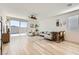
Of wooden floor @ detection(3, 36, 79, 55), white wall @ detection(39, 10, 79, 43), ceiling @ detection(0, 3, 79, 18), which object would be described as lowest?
wooden floor @ detection(3, 36, 79, 55)

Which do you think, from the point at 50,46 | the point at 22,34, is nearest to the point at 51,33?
the point at 50,46

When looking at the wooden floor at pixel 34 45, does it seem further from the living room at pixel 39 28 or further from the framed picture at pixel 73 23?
the framed picture at pixel 73 23

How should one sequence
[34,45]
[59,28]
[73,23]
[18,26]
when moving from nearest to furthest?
[18,26], [34,45], [59,28], [73,23]

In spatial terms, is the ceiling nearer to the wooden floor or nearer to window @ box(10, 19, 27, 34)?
window @ box(10, 19, 27, 34)

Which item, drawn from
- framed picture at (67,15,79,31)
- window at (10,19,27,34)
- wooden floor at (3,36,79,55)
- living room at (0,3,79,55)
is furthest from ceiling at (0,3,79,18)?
framed picture at (67,15,79,31)

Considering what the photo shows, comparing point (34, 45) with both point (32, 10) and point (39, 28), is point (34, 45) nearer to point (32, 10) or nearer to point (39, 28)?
point (39, 28)

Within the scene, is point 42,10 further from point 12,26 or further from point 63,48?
point 63,48

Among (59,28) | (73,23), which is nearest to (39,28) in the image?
(59,28)

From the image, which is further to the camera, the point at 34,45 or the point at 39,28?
the point at 34,45

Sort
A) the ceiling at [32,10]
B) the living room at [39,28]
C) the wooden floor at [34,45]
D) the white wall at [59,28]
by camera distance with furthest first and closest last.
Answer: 1. the white wall at [59,28]
2. the wooden floor at [34,45]
3. the living room at [39,28]
4. the ceiling at [32,10]

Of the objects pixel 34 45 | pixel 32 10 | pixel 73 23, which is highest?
pixel 32 10

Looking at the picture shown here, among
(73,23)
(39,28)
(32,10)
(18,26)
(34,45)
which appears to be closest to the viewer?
(32,10)

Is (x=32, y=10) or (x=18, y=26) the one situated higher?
(x=32, y=10)

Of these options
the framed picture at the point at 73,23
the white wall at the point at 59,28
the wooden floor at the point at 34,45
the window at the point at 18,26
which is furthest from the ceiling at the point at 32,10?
the framed picture at the point at 73,23
